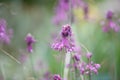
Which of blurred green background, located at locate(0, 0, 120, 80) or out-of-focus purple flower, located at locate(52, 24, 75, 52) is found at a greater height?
blurred green background, located at locate(0, 0, 120, 80)

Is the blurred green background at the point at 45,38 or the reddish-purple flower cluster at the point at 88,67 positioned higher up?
the blurred green background at the point at 45,38

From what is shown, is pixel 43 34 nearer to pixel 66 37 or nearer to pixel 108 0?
pixel 108 0

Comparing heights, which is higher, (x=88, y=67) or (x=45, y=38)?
(x=45, y=38)

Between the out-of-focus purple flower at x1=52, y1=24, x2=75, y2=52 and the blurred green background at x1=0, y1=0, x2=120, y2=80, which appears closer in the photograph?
the out-of-focus purple flower at x1=52, y1=24, x2=75, y2=52

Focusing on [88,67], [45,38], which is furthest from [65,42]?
[45,38]

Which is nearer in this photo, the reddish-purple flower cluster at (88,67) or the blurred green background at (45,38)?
the reddish-purple flower cluster at (88,67)

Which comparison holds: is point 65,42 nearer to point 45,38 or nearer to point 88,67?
point 88,67

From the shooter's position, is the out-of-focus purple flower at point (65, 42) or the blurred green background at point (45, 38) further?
the blurred green background at point (45, 38)

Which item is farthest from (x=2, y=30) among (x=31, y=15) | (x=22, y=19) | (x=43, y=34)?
(x=31, y=15)
